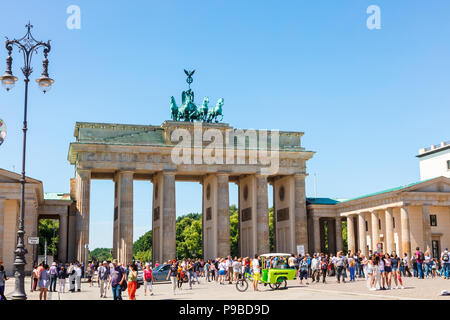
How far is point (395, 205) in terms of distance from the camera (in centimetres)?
5656

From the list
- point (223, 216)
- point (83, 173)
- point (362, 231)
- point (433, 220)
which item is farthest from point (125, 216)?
point (433, 220)

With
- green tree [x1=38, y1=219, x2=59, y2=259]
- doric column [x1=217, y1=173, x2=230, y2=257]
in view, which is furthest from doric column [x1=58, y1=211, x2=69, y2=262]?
green tree [x1=38, y1=219, x2=59, y2=259]

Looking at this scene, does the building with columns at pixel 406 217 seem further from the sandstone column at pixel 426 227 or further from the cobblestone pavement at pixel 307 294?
the cobblestone pavement at pixel 307 294

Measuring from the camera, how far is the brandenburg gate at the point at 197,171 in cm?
6091

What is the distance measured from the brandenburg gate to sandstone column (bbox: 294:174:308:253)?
12cm

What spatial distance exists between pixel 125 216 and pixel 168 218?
16.1 ft

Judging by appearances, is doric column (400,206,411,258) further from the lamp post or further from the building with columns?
the lamp post

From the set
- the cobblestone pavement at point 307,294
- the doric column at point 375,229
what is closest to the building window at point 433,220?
the doric column at point 375,229

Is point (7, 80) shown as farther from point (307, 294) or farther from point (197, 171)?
point (197, 171)

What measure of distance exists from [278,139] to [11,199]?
107 feet

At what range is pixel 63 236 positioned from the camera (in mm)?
60469

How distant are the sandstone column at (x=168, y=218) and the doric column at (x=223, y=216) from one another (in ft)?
17.6
